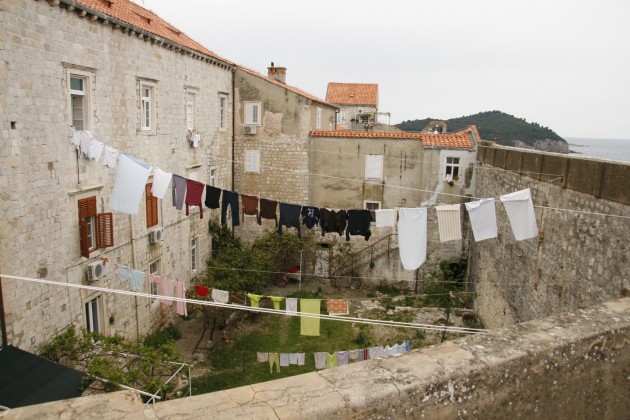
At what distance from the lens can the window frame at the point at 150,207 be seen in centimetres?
1379

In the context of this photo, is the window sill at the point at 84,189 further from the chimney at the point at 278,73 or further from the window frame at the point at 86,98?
the chimney at the point at 278,73

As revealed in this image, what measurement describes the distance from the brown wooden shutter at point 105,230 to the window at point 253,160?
947 cm

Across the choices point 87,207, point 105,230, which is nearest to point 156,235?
point 105,230

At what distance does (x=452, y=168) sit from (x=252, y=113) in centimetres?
887

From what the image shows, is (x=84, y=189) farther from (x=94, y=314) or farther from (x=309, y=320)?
(x=309, y=320)

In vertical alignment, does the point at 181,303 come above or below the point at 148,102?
below

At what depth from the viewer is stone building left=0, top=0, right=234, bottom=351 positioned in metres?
8.66

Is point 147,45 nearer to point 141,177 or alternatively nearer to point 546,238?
point 141,177

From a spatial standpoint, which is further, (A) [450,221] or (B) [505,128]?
(B) [505,128]

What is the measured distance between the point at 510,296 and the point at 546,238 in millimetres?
3087

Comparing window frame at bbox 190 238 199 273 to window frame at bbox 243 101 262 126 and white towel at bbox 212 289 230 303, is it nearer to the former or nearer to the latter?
white towel at bbox 212 289 230 303

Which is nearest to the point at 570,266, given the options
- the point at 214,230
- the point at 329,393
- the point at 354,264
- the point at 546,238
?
the point at 546,238

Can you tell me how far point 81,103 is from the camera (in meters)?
10.8

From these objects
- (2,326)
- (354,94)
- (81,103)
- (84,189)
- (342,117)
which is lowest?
(2,326)
